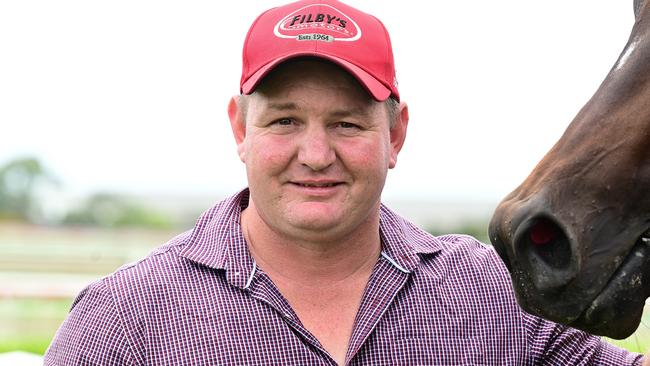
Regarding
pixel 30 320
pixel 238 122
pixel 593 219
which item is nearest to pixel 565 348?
pixel 593 219

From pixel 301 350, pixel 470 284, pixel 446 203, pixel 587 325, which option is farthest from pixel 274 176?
pixel 446 203

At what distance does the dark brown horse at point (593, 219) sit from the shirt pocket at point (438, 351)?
692 mm

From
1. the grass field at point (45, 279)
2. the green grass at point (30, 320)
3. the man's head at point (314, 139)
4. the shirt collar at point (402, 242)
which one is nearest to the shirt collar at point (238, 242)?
the shirt collar at point (402, 242)

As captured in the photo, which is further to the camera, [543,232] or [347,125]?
[347,125]

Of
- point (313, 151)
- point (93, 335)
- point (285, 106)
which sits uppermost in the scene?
point (285, 106)

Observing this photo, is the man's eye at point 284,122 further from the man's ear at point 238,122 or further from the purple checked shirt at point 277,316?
the purple checked shirt at point 277,316

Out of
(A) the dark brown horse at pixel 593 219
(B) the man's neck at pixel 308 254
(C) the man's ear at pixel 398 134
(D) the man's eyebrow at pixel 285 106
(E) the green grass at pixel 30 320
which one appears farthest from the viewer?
(E) the green grass at pixel 30 320

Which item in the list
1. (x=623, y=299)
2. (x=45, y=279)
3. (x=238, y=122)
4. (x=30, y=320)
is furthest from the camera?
(x=45, y=279)

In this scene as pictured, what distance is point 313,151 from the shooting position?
306 centimetres

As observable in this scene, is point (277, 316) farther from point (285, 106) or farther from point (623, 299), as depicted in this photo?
point (623, 299)

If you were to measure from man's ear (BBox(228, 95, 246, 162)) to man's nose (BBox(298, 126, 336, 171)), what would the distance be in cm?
28

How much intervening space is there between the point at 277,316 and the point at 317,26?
0.84 meters

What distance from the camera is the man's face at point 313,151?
3.10 meters

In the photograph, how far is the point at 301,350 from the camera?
3059 millimetres
